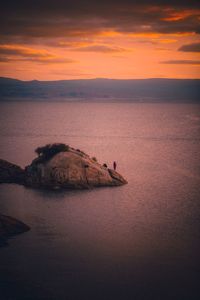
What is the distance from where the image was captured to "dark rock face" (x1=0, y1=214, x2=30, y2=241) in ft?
142

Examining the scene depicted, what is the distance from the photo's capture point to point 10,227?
145 feet

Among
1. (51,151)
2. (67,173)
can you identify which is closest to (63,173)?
(67,173)

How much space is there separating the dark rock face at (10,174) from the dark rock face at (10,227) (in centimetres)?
2103

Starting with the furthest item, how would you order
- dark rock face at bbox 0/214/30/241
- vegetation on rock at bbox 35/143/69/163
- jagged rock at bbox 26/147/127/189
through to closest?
vegetation on rock at bbox 35/143/69/163, jagged rock at bbox 26/147/127/189, dark rock face at bbox 0/214/30/241

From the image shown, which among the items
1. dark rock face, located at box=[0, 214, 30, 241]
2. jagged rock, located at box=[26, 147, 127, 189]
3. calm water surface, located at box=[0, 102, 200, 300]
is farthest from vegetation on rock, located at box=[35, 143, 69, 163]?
dark rock face, located at box=[0, 214, 30, 241]

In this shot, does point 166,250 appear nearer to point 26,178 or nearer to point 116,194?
point 116,194

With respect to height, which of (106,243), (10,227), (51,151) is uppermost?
(51,151)

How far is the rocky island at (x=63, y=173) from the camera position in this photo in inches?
2496

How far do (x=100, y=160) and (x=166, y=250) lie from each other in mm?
52859

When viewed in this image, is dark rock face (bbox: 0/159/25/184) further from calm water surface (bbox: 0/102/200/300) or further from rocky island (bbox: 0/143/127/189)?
calm water surface (bbox: 0/102/200/300)

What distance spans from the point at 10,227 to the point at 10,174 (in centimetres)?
2399

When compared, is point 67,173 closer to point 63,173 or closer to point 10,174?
point 63,173

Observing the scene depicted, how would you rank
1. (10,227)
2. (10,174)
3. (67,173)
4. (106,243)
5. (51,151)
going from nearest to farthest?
(106,243) → (10,227) → (67,173) → (51,151) → (10,174)

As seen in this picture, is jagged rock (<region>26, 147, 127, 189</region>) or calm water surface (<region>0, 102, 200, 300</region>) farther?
jagged rock (<region>26, 147, 127, 189</region>)
